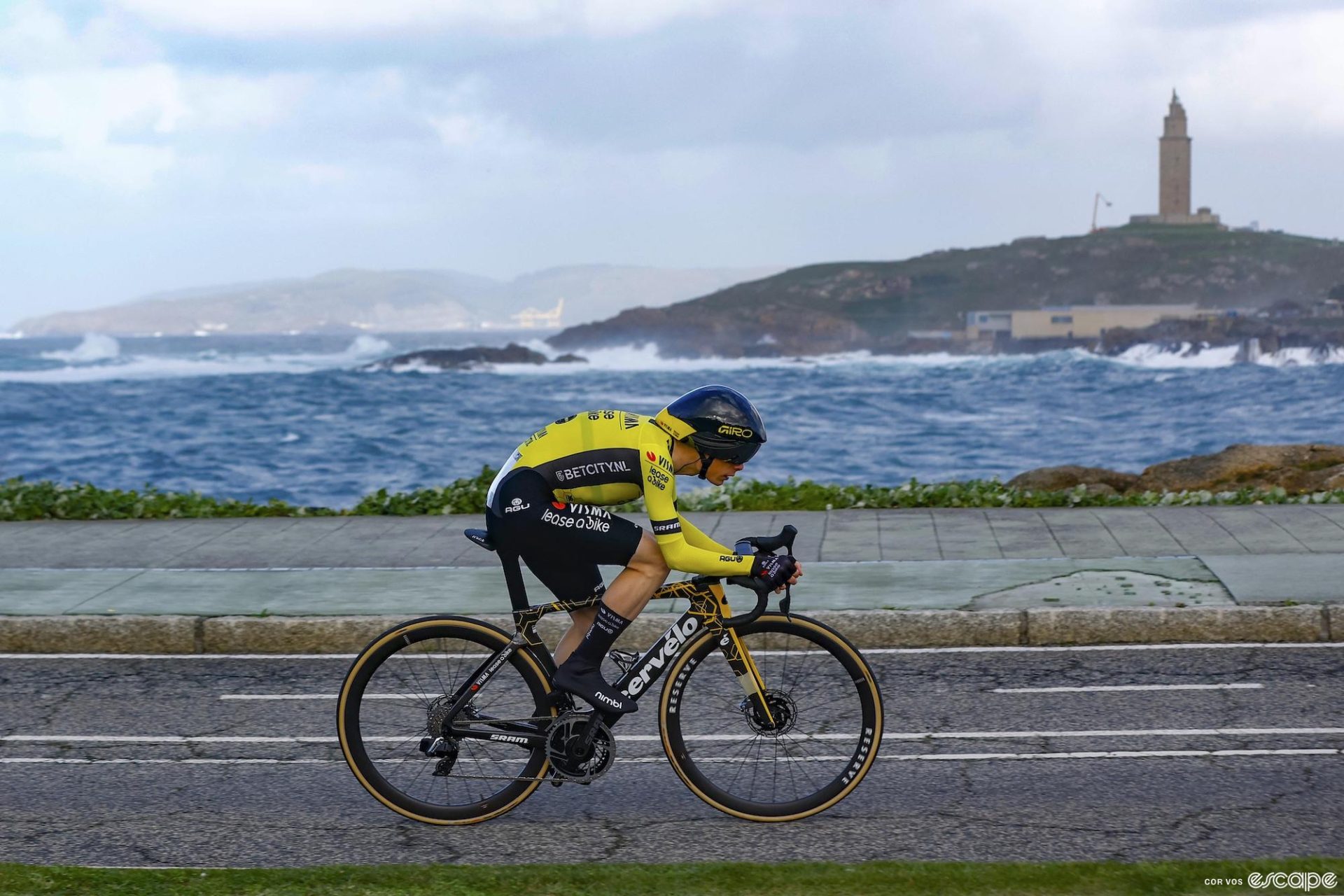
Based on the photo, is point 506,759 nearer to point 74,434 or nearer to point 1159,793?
point 1159,793

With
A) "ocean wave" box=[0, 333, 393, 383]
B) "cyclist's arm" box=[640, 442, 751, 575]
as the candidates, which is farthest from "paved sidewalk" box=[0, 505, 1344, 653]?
"ocean wave" box=[0, 333, 393, 383]

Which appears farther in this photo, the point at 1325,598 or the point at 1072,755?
the point at 1325,598

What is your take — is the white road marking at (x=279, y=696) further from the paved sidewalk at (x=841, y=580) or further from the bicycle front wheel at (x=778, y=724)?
the bicycle front wheel at (x=778, y=724)

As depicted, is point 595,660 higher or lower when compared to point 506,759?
higher

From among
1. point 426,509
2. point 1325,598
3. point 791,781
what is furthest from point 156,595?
point 1325,598

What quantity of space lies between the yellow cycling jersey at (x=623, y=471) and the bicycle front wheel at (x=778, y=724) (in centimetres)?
37

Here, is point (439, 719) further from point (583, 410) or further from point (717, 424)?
point (583, 410)

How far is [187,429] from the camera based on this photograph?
259ft

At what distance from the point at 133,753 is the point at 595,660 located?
2821 millimetres

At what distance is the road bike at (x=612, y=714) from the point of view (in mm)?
5594

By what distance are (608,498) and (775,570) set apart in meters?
0.72

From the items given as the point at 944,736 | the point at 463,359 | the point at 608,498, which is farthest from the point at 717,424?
the point at 463,359

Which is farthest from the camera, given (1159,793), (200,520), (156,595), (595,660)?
(200,520)

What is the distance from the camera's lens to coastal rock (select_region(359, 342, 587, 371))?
137 m
